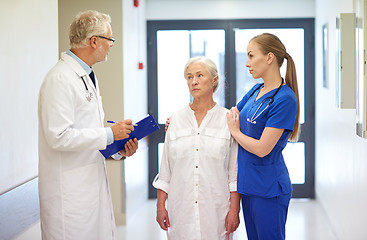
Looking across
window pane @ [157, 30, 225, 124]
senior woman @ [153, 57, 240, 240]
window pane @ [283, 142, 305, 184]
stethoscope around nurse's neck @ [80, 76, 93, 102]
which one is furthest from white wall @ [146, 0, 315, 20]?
stethoscope around nurse's neck @ [80, 76, 93, 102]

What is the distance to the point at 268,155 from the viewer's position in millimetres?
2543

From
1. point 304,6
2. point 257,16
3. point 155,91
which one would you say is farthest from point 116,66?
point 304,6

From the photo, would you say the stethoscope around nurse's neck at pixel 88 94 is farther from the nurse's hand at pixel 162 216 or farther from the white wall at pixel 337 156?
the white wall at pixel 337 156

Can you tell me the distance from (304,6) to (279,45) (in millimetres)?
3911

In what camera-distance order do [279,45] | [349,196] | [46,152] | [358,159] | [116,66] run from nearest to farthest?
[46,152] < [279,45] < [358,159] < [349,196] < [116,66]

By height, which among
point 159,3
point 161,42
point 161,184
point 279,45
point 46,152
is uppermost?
point 159,3

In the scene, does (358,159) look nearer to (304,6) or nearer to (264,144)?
(264,144)

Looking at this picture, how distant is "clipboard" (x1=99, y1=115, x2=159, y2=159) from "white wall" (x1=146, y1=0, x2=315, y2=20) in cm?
391

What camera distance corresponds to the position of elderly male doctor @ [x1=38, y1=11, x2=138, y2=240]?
227cm

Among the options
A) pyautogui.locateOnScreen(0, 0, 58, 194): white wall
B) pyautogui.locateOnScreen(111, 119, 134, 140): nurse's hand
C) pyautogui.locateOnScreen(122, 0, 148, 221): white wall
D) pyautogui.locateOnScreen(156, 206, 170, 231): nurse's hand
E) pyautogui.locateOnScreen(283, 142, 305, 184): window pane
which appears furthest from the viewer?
pyautogui.locateOnScreen(283, 142, 305, 184): window pane

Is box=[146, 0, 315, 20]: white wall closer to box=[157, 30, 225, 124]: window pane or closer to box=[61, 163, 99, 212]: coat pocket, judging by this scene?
box=[157, 30, 225, 124]: window pane

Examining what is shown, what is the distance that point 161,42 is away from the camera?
6410mm

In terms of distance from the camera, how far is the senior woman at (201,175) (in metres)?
2.54

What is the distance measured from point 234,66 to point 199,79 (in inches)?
152
